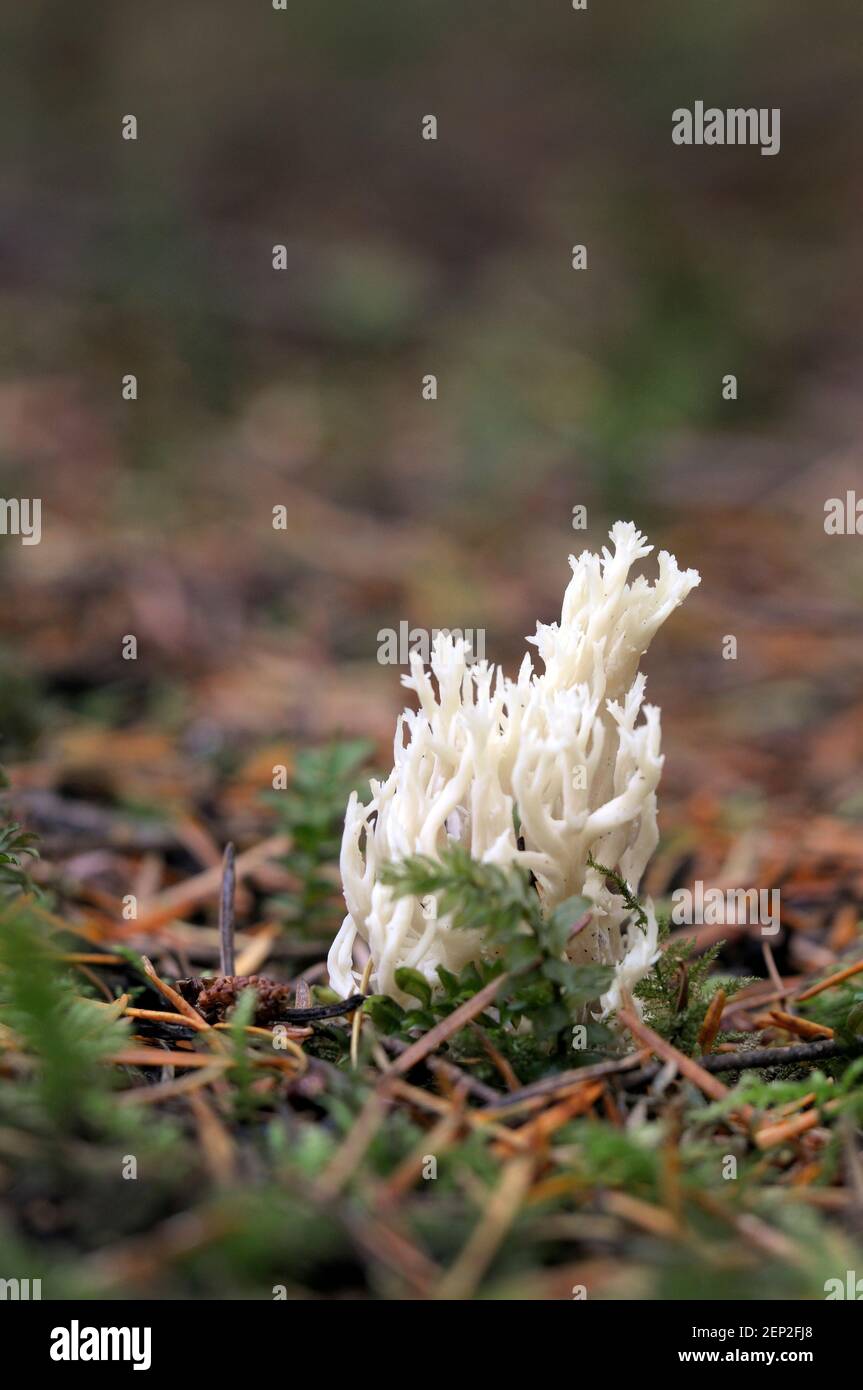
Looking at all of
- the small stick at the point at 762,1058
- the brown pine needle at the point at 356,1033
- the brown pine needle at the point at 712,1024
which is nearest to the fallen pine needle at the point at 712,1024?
the brown pine needle at the point at 712,1024

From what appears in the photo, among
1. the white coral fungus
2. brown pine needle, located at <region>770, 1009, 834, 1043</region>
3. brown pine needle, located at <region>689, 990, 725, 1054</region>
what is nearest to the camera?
the white coral fungus

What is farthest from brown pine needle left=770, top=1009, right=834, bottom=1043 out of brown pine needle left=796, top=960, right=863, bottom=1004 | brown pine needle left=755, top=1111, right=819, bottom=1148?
brown pine needle left=755, top=1111, right=819, bottom=1148

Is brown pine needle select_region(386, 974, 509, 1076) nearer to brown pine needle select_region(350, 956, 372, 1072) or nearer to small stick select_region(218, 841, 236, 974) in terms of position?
brown pine needle select_region(350, 956, 372, 1072)

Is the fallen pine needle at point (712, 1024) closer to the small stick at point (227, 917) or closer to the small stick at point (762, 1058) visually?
the small stick at point (762, 1058)

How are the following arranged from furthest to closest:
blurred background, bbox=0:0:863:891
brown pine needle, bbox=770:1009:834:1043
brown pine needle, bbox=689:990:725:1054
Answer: blurred background, bbox=0:0:863:891 → brown pine needle, bbox=770:1009:834:1043 → brown pine needle, bbox=689:990:725:1054

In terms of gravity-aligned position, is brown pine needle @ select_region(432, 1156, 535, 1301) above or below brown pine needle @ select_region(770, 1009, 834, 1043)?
below

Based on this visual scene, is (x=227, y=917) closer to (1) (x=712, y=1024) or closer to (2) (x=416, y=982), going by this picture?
(2) (x=416, y=982)

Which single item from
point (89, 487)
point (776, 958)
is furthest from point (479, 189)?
point (776, 958)

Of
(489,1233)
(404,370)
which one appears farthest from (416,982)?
(404,370)
